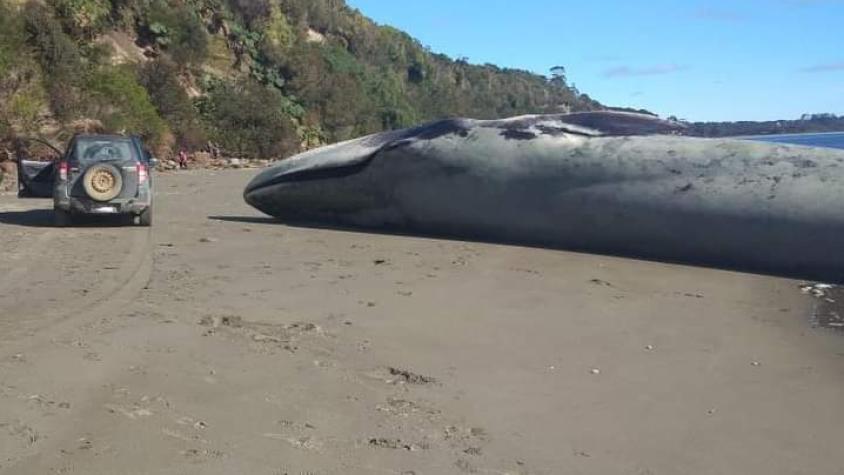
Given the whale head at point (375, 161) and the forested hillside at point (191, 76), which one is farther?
the forested hillside at point (191, 76)

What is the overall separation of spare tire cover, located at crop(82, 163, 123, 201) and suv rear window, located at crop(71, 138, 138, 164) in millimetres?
294

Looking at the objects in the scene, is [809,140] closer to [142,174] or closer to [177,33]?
[177,33]

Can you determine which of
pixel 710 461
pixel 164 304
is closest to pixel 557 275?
pixel 164 304

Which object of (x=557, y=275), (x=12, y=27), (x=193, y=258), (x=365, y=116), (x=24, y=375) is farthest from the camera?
(x=365, y=116)

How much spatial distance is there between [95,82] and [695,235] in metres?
30.0

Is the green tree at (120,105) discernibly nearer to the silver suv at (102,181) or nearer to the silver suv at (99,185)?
the silver suv at (102,181)

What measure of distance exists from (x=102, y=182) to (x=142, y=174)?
535mm

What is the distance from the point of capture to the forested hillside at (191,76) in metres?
32.1

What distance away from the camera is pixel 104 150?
41.4 feet

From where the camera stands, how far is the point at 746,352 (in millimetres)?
5668

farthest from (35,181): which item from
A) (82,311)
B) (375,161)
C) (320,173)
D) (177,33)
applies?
(177,33)

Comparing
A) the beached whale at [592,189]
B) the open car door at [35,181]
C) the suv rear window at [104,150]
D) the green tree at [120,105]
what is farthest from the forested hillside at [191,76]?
the beached whale at [592,189]

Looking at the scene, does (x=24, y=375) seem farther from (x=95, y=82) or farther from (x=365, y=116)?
(x=365, y=116)

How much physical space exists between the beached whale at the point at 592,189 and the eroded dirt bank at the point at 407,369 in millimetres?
570
